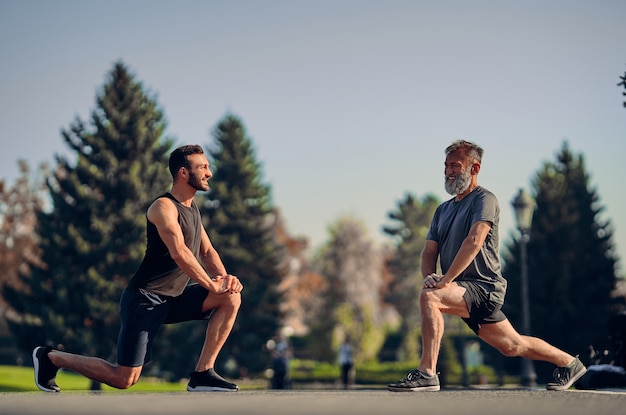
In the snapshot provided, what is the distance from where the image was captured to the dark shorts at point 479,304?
7254 mm

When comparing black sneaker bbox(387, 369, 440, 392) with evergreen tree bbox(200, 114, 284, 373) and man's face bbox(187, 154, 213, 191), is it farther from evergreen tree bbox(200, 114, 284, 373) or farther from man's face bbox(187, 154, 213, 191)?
evergreen tree bbox(200, 114, 284, 373)

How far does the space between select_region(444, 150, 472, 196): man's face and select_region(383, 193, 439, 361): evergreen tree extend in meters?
70.7

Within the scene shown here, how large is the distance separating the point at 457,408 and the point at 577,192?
113 feet

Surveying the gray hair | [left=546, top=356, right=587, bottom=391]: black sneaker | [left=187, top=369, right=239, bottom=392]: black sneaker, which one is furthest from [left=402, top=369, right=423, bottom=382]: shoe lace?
the gray hair

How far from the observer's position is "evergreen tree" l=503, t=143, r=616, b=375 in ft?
117

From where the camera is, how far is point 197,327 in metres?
41.5

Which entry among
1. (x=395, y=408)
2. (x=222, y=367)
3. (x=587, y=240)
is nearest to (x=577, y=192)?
(x=587, y=240)

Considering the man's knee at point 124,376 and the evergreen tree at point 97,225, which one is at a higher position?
the evergreen tree at point 97,225

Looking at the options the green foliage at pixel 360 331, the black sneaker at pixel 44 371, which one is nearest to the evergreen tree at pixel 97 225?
the green foliage at pixel 360 331

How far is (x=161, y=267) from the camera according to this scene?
7359 millimetres

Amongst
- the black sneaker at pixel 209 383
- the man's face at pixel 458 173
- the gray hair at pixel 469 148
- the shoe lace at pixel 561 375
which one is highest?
the gray hair at pixel 469 148

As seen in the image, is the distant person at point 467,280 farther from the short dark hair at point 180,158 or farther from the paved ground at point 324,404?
the short dark hair at point 180,158

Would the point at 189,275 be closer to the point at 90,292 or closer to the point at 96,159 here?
the point at 90,292

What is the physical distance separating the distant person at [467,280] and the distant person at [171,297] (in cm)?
151
